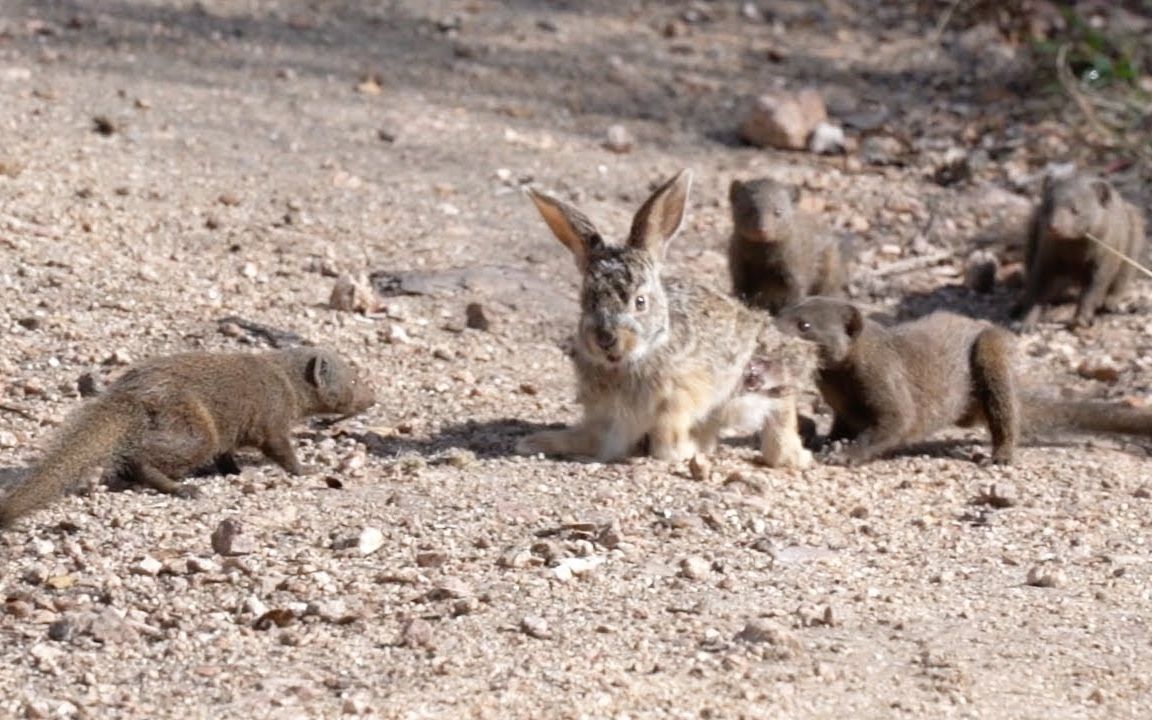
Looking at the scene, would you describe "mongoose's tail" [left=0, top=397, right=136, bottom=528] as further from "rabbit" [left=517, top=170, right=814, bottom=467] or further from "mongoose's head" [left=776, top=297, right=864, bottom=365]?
"mongoose's head" [left=776, top=297, right=864, bottom=365]

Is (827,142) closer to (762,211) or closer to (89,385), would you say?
(762,211)

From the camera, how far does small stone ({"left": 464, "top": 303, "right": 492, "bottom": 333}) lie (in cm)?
848

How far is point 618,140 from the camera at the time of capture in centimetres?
1134

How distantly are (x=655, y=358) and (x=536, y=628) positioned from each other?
1814 mm

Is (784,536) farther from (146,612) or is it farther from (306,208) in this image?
(306,208)

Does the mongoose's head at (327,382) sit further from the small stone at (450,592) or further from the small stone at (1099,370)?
the small stone at (1099,370)

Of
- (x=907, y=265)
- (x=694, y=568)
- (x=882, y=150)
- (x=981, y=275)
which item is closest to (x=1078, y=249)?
(x=981, y=275)

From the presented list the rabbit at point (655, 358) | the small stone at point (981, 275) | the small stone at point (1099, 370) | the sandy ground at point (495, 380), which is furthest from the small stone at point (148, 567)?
the small stone at point (981, 275)

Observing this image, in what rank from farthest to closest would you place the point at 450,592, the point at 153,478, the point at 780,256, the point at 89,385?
the point at 780,256, the point at 89,385, the point at 153,478, the point at 450,592

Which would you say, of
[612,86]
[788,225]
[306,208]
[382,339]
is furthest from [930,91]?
[382,339]

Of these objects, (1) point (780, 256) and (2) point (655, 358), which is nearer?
(2) point (655, 358)

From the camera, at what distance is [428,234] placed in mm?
9664

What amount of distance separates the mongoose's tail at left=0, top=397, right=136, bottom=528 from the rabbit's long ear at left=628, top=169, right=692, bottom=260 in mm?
1913

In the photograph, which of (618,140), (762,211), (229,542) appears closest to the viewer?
(229,542)
